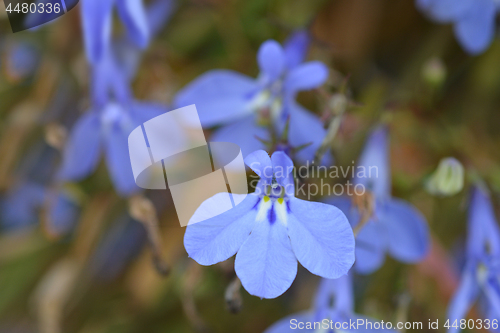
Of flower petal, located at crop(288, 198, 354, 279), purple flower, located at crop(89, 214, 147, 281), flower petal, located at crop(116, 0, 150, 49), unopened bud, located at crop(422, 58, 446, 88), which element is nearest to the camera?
flower petal, located at crop(288, 198, 354, 279)

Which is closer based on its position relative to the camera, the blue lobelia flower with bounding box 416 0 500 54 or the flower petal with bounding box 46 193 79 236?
the blue lobelia flower with bounding box 416 0 500 54

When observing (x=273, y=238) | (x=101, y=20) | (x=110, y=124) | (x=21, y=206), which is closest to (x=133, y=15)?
(x=101, y=20)

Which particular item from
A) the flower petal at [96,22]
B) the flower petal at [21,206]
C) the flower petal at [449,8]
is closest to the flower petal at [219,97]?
the flower petal at [96,22]

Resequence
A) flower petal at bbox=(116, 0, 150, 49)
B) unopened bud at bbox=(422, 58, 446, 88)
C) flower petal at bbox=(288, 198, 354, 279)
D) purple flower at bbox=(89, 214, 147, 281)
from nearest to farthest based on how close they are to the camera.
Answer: flower petal at bbox=(288, 198, 354, 279)
flower petal at bbox=(116, 0, 150, 49)
unopened bud at bbox=(422, 58, 446, 88)
purple flower at bbox=(89, 214, 147, 281)

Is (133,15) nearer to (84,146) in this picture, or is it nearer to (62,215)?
(84,146)

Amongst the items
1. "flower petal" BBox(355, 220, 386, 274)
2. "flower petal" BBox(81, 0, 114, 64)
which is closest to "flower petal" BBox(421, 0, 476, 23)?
"flower petal" BBox(355, 220, 386, 274)

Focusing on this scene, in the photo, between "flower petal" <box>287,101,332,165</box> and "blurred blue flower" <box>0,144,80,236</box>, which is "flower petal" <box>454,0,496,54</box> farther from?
"blurred blue flower" <box>0,144,80,236</box>
